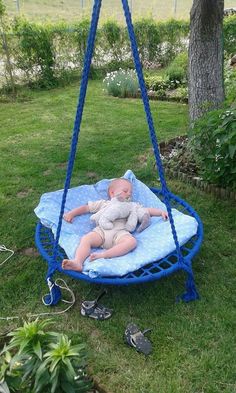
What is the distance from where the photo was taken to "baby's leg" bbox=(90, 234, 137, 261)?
9.61 ft

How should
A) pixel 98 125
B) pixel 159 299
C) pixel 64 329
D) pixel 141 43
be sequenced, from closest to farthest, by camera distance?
pixel 64 329 < pixel 159 299 < pixel 98 125 < pixel 141 43

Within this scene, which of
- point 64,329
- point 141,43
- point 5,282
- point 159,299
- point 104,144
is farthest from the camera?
point 141,43

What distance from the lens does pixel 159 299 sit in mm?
2895

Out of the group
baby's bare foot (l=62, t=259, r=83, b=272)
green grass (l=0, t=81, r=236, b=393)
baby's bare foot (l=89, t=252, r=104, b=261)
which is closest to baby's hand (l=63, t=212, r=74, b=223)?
green grass (l=0, t=81, r=236, b=393)

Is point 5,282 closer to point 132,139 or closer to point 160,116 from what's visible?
point 132,139

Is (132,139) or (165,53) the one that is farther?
(165,53)

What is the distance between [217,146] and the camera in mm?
3766

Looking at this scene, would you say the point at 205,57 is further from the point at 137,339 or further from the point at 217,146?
the point at 137,339

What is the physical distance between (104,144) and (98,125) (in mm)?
905

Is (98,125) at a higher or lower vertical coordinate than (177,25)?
lower

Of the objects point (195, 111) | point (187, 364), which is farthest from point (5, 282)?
point (195, 111)

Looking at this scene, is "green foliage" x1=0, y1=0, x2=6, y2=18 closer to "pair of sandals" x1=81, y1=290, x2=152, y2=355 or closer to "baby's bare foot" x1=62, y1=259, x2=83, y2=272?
"baby's bare foot" x1=62, y1=259, x2=83, y2=272

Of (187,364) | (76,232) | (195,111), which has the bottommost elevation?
(187,364)

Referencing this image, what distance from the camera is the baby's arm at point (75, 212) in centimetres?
338
